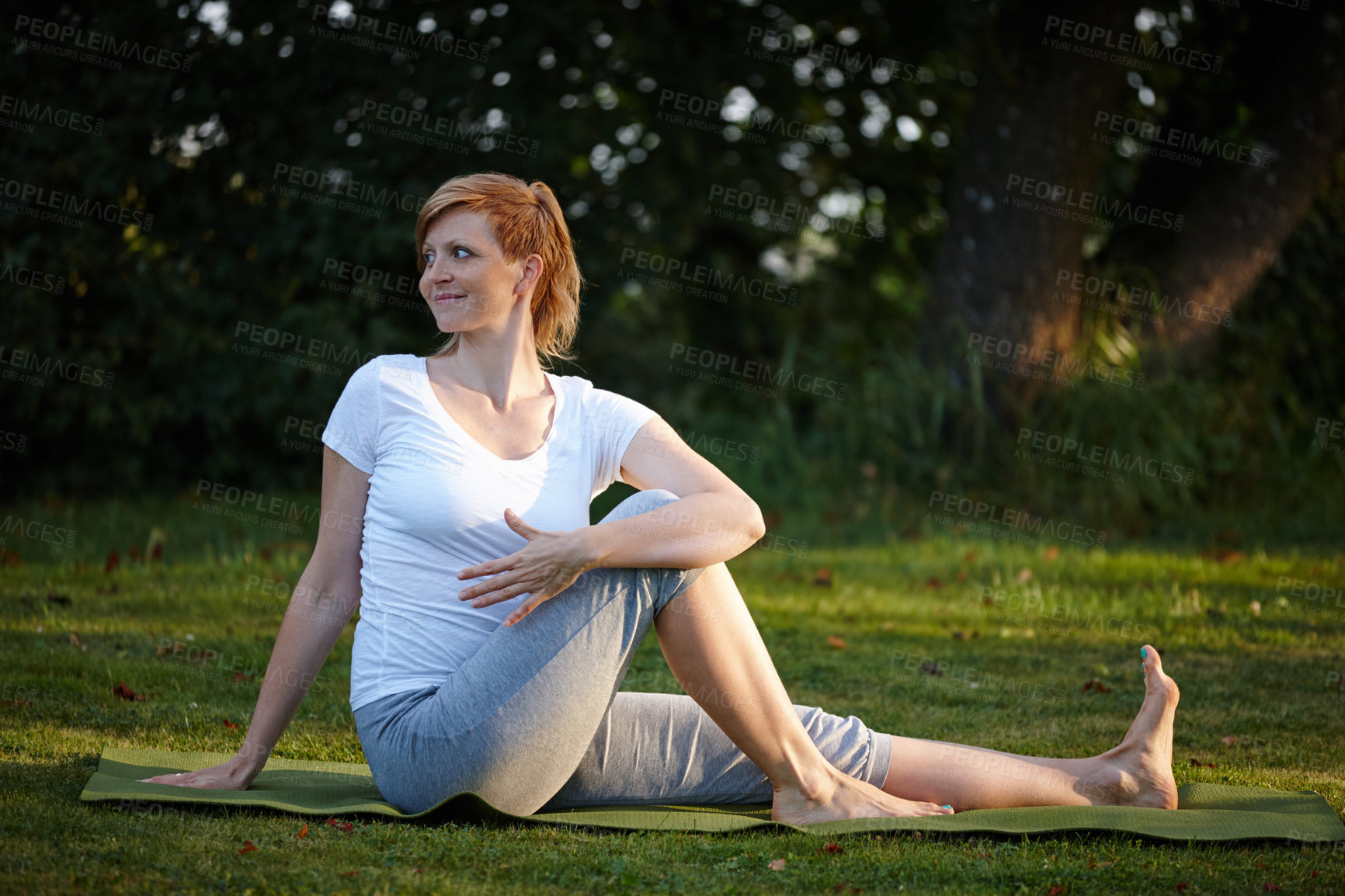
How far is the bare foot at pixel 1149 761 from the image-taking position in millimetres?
2955

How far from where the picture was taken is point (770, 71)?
362 inches

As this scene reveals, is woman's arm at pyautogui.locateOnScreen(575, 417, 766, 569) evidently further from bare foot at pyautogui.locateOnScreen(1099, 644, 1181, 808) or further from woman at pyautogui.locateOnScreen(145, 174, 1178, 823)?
bare foot at pyautogui.locateOnScreen(1099, 644, 1181, 808)

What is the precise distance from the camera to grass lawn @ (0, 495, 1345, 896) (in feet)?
8.12

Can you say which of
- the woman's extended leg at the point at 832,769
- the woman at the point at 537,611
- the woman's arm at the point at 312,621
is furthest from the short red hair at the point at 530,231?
the woman's extended leg at the point at 832,769

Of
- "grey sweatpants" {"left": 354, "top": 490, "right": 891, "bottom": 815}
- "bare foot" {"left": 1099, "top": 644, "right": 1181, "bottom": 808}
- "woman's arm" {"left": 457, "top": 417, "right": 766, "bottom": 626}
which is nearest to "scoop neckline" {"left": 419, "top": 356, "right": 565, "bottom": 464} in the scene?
"woman's arm" {"left": 457, "top": 417, "right": 766, "bottom": 626}

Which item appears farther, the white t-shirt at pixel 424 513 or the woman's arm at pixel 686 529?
the white t-shirt at pixel 424 513

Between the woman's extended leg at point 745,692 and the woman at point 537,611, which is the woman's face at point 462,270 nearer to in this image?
the woman at point 537,611

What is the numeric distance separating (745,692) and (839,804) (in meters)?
0.41

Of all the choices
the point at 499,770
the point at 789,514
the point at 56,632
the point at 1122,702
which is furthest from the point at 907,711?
the point at 789,514

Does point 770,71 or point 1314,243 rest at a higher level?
point 770,71

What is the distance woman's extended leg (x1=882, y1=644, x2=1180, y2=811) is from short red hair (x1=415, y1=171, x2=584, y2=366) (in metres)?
1.43

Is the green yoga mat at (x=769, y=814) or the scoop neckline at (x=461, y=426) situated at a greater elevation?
the scoop neckline at (x=461, y=426)

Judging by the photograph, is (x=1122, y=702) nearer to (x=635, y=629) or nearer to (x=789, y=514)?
(x=635, y=629)

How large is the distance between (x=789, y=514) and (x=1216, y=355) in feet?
10.7
